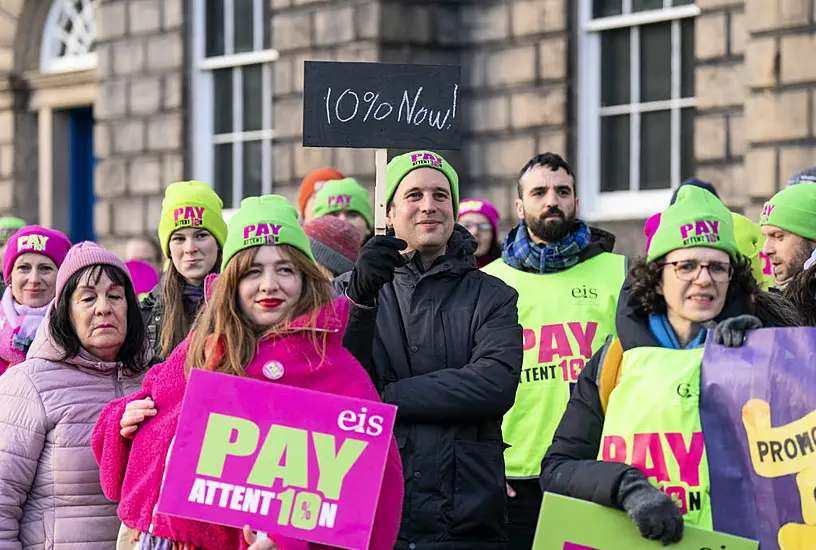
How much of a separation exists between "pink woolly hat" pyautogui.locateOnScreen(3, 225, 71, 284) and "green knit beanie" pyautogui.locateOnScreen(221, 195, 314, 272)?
7.20 ft

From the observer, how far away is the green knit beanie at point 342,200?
24.8ft

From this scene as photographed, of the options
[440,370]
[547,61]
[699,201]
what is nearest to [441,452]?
[440,370]

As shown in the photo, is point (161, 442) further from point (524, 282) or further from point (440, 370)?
point (524, 282)

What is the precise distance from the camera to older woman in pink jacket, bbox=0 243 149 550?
4375 mm

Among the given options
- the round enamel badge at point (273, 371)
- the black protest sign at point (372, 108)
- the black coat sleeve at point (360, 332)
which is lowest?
the round enamel badge at point (273, 371)

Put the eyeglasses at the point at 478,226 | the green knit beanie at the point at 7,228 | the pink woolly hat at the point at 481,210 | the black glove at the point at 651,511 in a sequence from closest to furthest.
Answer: the black glove at the point at 651,511 < the eyeglasses at the point at 478,226 < the pink woolly hat at the point at 481,210 < the green knit beanie at the point at 7,228

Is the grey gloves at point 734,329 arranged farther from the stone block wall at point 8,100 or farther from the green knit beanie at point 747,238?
the stone block wall at point 8,100

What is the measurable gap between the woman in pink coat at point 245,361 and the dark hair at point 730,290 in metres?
0.77

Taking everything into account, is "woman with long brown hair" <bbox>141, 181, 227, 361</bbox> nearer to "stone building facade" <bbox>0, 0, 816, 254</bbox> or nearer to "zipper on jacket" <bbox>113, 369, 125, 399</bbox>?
"zipper on jacket" <bbox>113, 369, 125, 399</bbox>

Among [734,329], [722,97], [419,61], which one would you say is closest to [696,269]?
[734,329]

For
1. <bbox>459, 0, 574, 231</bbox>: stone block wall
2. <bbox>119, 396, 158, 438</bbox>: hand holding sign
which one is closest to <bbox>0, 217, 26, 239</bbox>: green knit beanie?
<bbox>459, 0, 574, 231</bbox>: stone block wall

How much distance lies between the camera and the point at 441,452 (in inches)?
173

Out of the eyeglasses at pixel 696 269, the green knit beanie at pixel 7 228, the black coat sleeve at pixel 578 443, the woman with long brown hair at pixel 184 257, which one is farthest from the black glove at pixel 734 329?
the green knit beanie at pixel 7 228

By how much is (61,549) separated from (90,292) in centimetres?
80
